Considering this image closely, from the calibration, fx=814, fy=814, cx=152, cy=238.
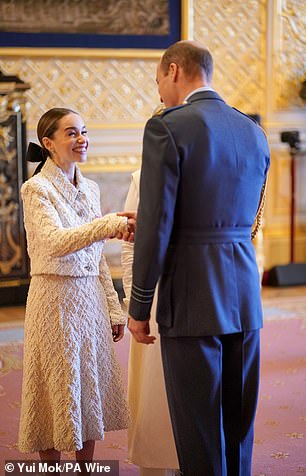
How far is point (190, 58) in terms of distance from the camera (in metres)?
2.50

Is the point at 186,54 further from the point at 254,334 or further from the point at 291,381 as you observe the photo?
the point at 291,381

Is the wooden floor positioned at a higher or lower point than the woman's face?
lower

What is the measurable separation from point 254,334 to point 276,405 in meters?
1.82

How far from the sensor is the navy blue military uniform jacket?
2365 millimetres

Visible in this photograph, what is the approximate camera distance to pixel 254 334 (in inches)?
103

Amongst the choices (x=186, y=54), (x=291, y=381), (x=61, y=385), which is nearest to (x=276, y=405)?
(x=291, y=381)

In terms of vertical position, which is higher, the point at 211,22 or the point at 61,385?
the point at 211,22

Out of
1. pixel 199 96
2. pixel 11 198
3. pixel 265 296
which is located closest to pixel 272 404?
pixel 199 96

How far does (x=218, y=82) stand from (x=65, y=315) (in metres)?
4.84

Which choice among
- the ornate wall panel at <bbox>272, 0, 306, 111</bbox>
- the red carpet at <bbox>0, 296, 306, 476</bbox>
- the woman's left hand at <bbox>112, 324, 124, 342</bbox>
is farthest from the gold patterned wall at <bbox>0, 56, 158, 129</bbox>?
the woman's left hand at <bbox>112, 324, 124, 342</bbox>

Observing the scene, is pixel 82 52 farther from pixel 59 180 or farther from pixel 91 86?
pixel 59 180

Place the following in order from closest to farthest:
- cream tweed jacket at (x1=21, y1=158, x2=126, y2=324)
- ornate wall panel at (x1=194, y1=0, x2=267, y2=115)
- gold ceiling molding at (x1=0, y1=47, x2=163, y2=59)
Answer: cream tweed jacket at (x1=21, y1=158, x2=126, y2=324) → gold ceiling molding at (x1=0, y1=47, x2=163, y2=59) → ornate wall panel at (x1=194, y1=0, x2=267, y2=115)

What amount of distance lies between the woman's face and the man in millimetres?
521

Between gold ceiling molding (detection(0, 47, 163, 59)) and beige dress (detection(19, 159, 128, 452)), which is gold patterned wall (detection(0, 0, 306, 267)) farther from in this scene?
beige dress (detection(19, 159, 128, 452))
